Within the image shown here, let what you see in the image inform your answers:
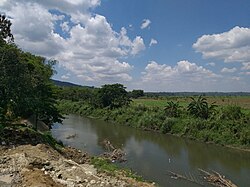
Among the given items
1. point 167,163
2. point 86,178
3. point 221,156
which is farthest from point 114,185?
point 221,156

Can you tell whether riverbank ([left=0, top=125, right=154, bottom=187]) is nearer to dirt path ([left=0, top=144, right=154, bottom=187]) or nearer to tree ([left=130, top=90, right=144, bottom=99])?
dirt path ([left=0, top=144, right=154, bottom=187])

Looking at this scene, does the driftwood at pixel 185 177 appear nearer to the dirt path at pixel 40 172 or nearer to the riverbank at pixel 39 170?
the riverbank at pixel 39 170

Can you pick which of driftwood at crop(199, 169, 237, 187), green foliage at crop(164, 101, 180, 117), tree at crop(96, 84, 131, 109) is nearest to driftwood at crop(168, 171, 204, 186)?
driftwood at crop(199, 169, 237, 187)

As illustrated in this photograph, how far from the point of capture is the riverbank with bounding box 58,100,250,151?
44.1m

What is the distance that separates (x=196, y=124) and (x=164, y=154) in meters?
14.0

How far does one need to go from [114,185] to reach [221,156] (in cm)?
2482

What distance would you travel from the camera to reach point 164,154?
1497 inches

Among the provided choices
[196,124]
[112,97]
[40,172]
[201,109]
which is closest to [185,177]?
[40,172]

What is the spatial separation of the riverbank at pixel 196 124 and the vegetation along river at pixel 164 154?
1.93 m

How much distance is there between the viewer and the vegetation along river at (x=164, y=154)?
29078mm

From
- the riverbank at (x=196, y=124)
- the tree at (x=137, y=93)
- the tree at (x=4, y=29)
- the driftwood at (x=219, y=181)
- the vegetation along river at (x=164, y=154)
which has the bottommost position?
the vegetation along river at (x=164, y=154)

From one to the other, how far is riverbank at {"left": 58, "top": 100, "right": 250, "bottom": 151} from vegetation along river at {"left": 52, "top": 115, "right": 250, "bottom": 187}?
193 centimetres

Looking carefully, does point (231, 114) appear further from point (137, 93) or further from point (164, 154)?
point (137, 93)

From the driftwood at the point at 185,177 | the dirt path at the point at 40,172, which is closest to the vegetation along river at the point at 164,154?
the driftwood at the point at 185,177
